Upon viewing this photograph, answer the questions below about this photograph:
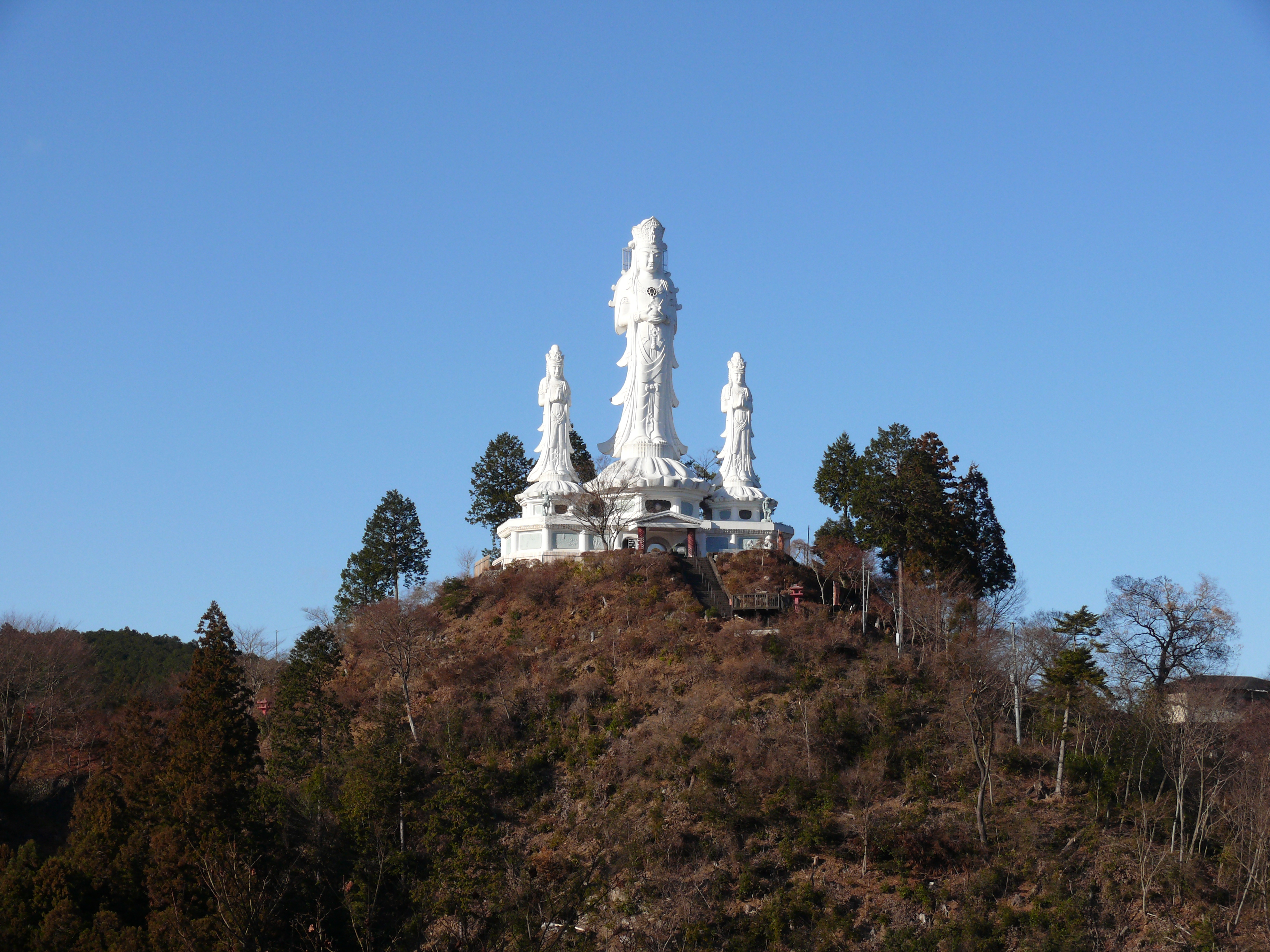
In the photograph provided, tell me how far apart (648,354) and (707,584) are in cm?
1029

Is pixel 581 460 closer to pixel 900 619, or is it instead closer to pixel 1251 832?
pixel 900 619

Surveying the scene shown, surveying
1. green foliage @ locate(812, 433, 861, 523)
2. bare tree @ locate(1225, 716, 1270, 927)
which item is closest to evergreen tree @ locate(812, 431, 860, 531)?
green foliage @ locate(812, 433, 861, 523)

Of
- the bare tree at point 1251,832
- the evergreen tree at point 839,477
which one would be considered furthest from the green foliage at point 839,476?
the bare tree at point 1251,832

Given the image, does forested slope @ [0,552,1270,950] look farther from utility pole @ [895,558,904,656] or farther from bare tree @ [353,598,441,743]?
utility pole @ [895,558,904,656]

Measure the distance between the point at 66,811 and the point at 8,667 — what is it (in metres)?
5.11

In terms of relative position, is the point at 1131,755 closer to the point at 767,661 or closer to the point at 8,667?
the point at 767,661

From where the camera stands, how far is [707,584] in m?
46.2

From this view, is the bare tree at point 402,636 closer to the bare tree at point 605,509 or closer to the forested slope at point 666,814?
the forested slope at point 666,814

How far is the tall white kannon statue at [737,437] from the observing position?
5309 centimetres

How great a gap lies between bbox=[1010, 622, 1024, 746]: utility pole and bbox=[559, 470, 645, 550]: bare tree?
13962mm

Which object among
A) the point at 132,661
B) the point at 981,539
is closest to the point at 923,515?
the point at 981,539

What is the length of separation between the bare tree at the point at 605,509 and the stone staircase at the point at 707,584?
2567 mm

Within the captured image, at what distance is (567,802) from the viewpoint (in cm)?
3756

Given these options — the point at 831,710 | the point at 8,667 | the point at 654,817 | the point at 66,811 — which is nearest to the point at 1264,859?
the point at 831,710
